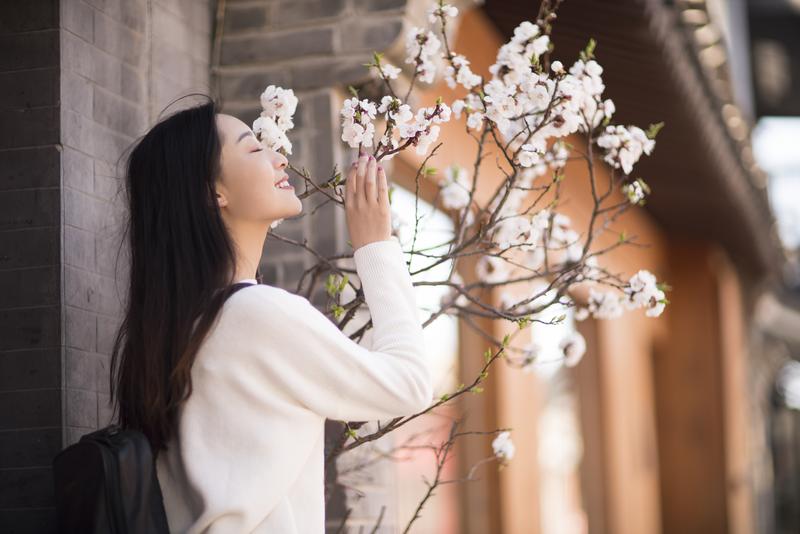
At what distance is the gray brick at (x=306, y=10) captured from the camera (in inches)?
145

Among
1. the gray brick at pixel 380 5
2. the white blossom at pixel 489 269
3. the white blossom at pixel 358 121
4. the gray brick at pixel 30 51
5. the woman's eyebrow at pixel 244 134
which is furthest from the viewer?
the gray brick at pixel 380 5

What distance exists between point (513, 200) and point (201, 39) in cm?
106

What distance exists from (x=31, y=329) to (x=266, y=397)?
826 millimetres

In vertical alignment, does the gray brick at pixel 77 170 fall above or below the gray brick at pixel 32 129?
below

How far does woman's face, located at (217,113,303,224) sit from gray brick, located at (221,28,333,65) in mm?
1399

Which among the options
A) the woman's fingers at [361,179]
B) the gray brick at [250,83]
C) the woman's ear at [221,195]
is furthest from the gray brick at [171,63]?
the woman's fingers at [361,179]

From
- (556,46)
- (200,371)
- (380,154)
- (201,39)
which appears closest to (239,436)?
(200,371)

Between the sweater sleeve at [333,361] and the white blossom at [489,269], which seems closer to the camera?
the sweater sleeve at [333,361]

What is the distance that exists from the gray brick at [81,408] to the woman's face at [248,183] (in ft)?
2.20

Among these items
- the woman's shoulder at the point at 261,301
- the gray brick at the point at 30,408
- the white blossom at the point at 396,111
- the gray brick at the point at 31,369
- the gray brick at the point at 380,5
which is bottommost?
the gray brick at the point at 30,408

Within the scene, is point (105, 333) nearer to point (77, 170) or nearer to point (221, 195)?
point (77, 170)

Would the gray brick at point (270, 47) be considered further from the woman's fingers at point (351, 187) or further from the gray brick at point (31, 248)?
the woman's fingers at point (351, 187)

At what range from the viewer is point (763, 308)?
15.8m

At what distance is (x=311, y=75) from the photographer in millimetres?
3691
